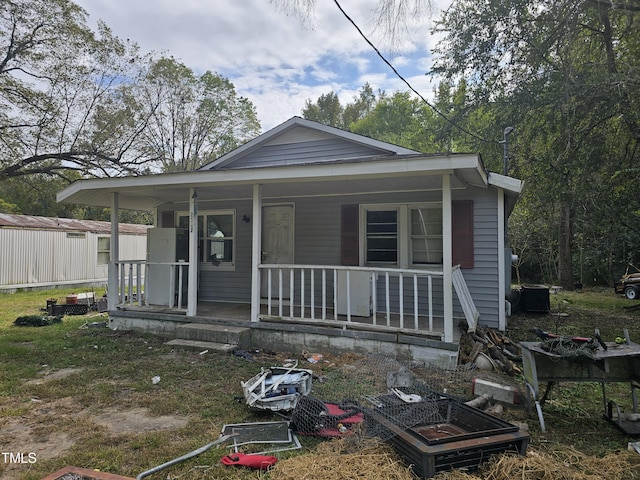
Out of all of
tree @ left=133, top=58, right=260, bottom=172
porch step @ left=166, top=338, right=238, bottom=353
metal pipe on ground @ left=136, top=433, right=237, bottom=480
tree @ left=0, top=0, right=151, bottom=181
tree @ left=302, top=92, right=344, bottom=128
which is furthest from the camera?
tree @ left=302, top=92, right=344, bottom=128

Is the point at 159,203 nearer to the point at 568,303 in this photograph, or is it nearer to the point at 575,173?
the point at 575,173

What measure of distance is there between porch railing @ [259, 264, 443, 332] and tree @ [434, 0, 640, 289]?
4775 millimetres

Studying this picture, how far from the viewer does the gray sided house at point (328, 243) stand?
5230 millimetres

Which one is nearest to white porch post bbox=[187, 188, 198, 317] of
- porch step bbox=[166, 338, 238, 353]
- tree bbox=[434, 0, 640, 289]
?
porch step bbox=[166, 338, 238, 353]

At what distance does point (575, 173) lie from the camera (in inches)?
368

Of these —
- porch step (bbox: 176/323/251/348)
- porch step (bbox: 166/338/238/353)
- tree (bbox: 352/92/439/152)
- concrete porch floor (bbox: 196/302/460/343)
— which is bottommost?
porch step (bbox: 166/338/238/353)

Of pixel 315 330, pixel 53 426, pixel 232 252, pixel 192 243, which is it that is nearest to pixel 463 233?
pixel 315 330

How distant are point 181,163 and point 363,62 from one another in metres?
21.1

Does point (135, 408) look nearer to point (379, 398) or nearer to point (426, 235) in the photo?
point (379, 398)

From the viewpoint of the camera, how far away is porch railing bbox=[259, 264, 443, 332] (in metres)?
5.63

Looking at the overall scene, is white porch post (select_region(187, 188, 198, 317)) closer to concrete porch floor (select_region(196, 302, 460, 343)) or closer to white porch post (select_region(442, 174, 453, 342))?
concrete porch floor (select_region(196, 302, 460, 343))

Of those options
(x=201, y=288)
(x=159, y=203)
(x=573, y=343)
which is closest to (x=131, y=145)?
(x=159, y=203)

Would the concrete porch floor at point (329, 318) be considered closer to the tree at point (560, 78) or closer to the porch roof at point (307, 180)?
the porch roof at point (307, 180)

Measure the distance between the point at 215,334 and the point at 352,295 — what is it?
2196 millimetres
